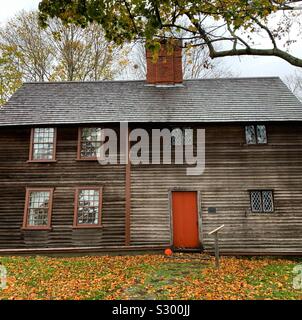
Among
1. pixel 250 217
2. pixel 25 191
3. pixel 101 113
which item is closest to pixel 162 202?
pixel 250 217

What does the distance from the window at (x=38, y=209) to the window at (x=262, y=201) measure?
9.76m

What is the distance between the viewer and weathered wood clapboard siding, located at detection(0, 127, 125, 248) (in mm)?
11891

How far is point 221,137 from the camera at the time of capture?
12773 millimetres

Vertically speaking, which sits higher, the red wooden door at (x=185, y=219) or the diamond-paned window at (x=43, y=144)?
the diamond-paned window at (x=43, y=144)

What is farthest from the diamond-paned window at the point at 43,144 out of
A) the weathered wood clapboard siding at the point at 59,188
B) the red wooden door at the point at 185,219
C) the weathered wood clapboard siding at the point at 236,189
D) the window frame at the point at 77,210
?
the red wooden door at the point at 185,219

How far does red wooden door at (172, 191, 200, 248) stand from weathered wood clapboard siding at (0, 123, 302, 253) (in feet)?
1.17

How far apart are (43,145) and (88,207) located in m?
3.92

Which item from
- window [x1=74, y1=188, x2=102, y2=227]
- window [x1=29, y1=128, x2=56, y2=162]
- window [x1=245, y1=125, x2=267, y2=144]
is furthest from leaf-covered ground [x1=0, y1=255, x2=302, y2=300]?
window [x1=245, y1=125, x2=267, y2=144]

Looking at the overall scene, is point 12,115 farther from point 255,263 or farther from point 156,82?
point 255,263

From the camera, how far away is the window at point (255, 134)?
1277cm

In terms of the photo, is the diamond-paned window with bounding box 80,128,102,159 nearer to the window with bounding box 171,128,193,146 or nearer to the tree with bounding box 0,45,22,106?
the window with bounding box 171,128,193,146

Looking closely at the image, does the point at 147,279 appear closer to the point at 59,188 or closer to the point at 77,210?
the point at 77,210

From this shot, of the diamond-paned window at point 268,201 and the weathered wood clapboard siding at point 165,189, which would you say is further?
the diamond-paned window at point 268,201

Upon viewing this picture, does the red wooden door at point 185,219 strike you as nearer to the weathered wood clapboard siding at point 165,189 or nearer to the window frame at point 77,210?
the weathered wood clapboard siding at point 165,189
